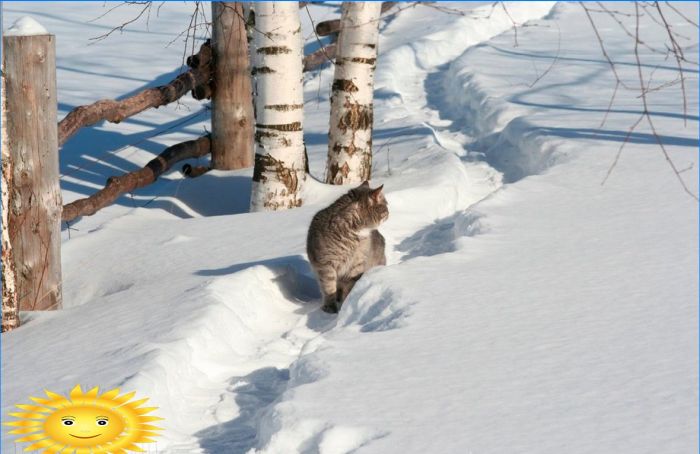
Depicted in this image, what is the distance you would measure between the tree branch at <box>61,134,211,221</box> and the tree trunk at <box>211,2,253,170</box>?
27 centimetres

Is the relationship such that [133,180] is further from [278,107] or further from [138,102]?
[278,107]

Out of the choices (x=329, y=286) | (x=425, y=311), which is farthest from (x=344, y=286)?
(x=425, y=311)

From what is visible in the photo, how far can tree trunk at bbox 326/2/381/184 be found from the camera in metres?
8.15

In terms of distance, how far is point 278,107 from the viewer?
737cm

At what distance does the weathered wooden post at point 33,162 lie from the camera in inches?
215

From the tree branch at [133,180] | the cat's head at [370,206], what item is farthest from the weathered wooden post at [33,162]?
the cat's head at [370,206]

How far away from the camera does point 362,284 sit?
5.39 m

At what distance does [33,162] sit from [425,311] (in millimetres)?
2765

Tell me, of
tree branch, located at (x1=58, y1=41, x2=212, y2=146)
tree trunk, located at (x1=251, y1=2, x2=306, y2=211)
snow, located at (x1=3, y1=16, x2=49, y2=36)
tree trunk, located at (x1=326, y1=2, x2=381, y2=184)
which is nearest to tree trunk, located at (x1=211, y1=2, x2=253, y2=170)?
tree branch, located at (x1=58, y1=41, x2=212, y2=146)

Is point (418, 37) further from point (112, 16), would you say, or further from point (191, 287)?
point (191, 287)

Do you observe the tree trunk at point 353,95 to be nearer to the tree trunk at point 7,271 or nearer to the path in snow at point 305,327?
the path in snow at point 305,327

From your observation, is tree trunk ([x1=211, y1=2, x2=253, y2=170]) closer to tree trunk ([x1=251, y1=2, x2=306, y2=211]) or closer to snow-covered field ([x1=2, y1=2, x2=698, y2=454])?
snow-covered field ([x1=2, y1=2, x2=698, y2=454])

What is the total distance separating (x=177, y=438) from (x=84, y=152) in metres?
8.22

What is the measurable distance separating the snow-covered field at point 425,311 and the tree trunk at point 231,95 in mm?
372
